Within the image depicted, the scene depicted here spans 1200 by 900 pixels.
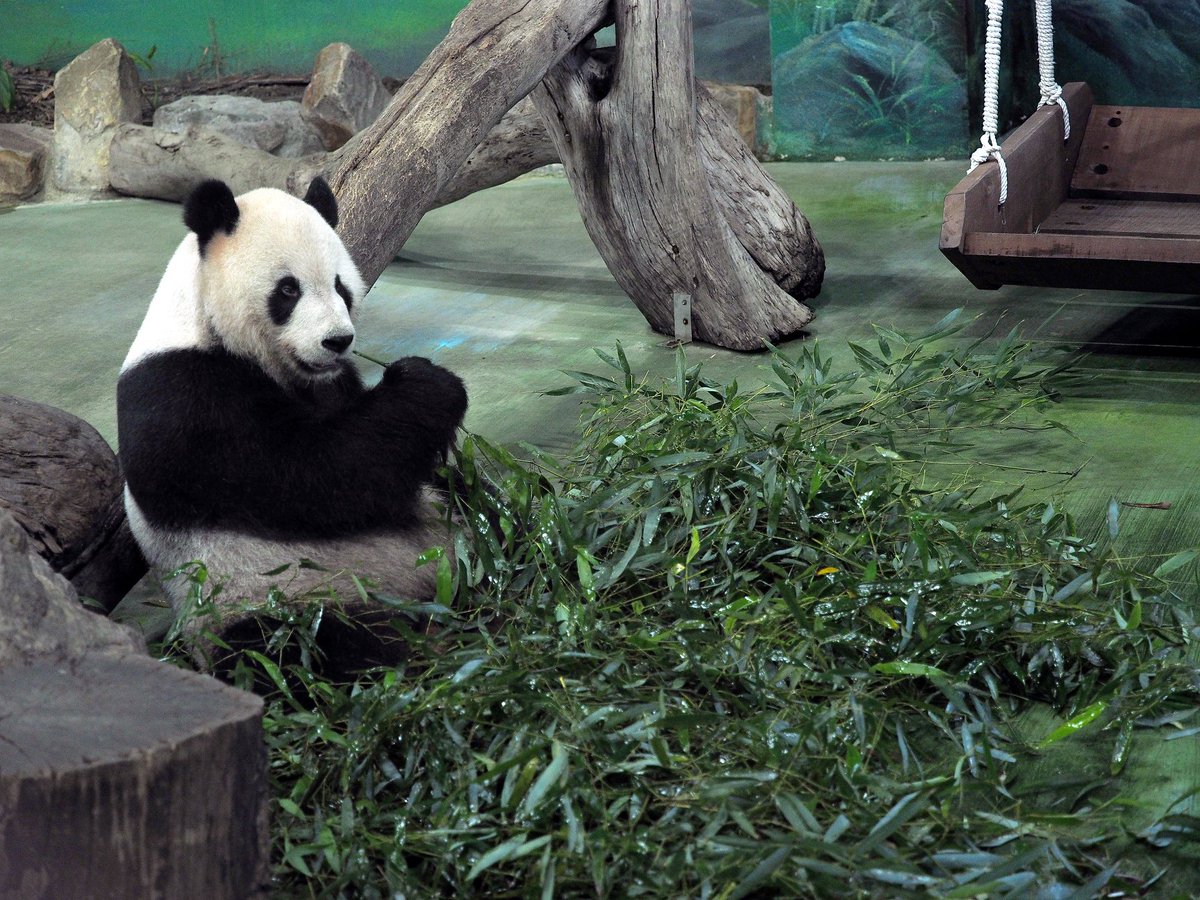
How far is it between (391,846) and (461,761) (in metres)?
0.20

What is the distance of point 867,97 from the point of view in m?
7.16

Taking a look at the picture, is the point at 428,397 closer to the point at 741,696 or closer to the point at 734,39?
Answer: the point at 741,696

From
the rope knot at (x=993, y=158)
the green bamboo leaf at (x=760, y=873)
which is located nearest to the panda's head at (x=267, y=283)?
the green bamboo leaf at (x=760, y=873)

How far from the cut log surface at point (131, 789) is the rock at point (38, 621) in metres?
0.07

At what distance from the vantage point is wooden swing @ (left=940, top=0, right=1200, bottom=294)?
3.72 metres

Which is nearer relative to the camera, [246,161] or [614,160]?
[614,160]

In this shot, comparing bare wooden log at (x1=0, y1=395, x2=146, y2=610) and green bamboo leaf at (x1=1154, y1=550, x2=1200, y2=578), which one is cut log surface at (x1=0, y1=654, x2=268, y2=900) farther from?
green bamboo leaf at (x1=1154, y1=550, x2=1200, y2=578)

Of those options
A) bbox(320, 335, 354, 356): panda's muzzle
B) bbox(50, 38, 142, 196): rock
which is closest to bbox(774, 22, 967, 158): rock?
bbox(50, 38, 142, 196): rock

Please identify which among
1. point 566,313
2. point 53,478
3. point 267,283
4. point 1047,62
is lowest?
point 566,313

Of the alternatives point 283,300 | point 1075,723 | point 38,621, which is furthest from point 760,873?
point 283,300

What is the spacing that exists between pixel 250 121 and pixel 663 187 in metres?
4.35

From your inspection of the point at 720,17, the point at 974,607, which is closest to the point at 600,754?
the point at 974,607

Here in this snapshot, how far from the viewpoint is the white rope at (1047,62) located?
4.44 meters

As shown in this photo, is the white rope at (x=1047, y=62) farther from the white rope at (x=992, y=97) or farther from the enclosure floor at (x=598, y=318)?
the enclosure floor at (x=598, y=318)
